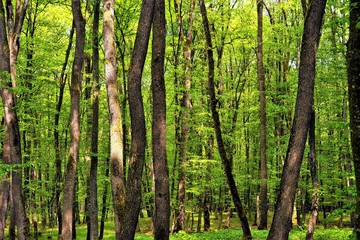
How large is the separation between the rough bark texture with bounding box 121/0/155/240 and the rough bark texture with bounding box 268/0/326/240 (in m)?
2.76

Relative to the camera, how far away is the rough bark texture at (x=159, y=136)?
7023mm

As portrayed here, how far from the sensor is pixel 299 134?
22.6 ft

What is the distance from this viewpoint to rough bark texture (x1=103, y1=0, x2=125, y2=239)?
23.7ft

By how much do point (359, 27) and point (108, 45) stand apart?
548 cm

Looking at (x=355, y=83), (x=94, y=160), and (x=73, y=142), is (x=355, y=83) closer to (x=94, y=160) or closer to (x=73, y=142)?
(x=73, y=142)

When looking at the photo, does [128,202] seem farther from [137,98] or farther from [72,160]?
[72,160]

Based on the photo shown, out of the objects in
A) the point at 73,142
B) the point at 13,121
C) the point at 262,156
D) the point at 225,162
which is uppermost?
the point at 13,121

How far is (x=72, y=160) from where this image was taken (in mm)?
10836

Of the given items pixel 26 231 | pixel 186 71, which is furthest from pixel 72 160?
pixel 186 71

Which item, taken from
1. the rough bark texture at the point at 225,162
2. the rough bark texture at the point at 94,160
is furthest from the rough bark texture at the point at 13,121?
the rough bark texture at the point at 225,162

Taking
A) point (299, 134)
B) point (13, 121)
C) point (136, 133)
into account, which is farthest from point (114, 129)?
point (13, 121)

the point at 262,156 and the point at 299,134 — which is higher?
the point at 299,134

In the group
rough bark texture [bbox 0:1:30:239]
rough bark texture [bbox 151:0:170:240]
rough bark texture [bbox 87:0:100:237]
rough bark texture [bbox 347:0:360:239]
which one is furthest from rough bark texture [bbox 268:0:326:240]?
rough bark texture [bbox 0:1:30:239]

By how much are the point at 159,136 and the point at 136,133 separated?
0.69 metres
